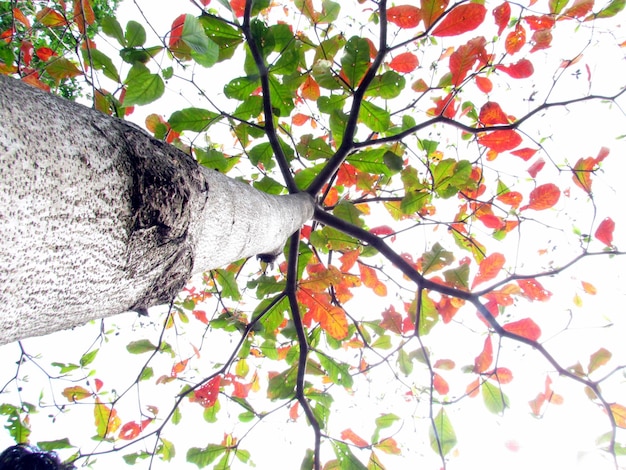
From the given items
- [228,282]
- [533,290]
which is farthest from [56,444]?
[533,290]

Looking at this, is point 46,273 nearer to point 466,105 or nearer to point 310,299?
point 310,299

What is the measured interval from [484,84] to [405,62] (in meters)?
0.52

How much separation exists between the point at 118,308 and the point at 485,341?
5.24 ft

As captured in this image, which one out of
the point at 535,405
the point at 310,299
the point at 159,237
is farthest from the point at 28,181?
the point at 535,405

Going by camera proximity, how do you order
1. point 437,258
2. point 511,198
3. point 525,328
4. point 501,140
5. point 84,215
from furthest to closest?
1. point 511,198
2. point 501,140
3. point 437,258
4. point 525,328
5. point 84,215

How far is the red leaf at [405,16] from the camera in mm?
1488

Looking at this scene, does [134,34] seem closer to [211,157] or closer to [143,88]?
[143,88]

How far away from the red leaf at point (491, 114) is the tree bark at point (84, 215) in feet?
5.03

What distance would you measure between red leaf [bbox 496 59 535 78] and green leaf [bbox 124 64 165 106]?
1.47 m

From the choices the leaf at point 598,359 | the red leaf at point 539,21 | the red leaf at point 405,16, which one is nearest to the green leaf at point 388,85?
the red leaf at point 405,16

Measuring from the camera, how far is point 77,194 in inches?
18.0

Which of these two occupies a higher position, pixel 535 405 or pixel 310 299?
pixel 310 299

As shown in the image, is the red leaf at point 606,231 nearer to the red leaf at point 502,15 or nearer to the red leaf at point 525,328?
the red leaf at point 525,328

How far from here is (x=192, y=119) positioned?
160 centimetres
